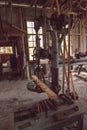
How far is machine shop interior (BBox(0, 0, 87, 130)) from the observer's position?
199 cm

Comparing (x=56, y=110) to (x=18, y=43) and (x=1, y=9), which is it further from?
(x=1, y=9)

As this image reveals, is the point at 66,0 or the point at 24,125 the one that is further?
the point at 66,0

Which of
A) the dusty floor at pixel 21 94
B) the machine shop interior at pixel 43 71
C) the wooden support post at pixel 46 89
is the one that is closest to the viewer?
the machine shop interior at pixel 43 71

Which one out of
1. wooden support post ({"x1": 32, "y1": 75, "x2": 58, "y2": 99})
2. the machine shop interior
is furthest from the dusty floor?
wooden support post ({"x1": 32, "y1": 75, "x2": 58, "y2": 99})

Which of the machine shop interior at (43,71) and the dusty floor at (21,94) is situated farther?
the dusty floor at (21,94)

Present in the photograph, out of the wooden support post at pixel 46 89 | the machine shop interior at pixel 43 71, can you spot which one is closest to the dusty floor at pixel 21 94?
the machine shop interior at pixel 43 71

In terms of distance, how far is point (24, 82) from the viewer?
5.48m

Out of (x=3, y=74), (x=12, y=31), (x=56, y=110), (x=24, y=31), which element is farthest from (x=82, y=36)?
(x=56, y=110)

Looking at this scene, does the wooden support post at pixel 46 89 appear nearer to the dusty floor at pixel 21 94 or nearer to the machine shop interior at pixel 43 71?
the machine shop interior at pixel 43 71

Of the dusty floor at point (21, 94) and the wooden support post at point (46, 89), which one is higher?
the wooden support post at point (46, 89)

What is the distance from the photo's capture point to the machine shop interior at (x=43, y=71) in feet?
6.51

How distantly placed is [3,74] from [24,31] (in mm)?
1958

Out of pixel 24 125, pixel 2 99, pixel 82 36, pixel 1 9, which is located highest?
pixel 1 9

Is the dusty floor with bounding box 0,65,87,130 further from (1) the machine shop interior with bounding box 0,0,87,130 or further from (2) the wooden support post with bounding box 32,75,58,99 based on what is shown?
(2) the wooden support post with bounding box 32,75,58,99
